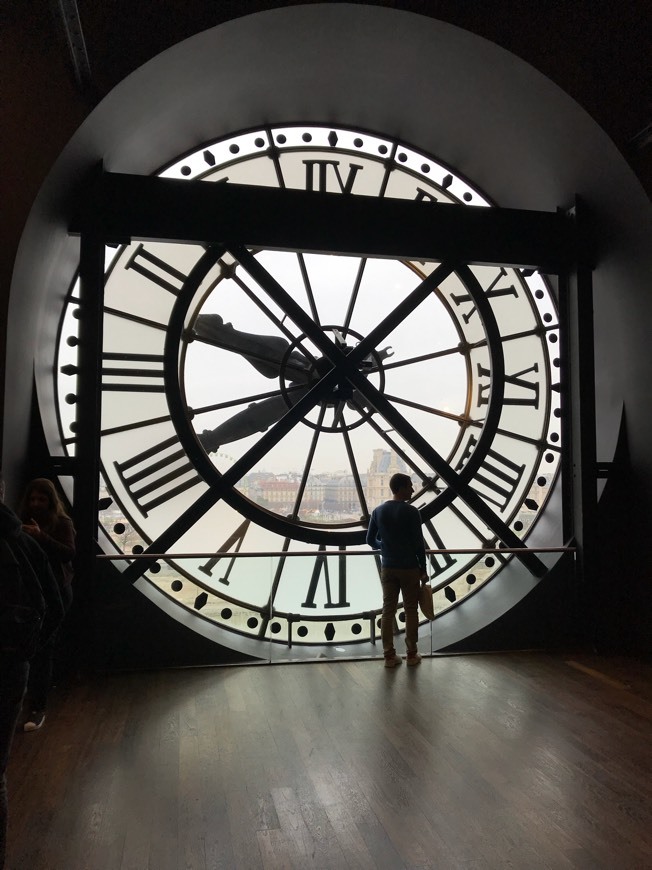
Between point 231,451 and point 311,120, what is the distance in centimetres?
228

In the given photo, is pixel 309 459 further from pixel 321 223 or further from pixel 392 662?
pixel 321 223

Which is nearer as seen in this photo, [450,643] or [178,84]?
[178,84]

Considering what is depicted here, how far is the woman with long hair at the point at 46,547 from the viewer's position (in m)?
2.84

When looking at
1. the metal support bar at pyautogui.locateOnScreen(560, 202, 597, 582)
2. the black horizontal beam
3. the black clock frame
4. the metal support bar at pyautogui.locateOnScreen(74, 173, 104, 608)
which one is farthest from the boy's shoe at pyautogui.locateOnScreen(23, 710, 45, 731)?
the metal support bar at pyautogui.locateOnScreen(560, 202, 597, 582)

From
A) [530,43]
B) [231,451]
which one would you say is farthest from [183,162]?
[530,43]

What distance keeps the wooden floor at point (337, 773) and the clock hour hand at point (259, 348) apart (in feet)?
5.98

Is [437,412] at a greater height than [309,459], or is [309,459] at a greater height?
[437,412]

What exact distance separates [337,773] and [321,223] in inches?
116

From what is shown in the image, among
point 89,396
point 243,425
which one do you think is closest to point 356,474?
point 243,425

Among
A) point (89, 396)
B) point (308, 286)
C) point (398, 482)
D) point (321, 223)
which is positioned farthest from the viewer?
point (308, 286)

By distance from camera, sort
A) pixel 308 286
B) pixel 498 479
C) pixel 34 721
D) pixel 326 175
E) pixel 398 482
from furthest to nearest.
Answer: pixel 498 479, pixel 326 175, pixel 308 286, pixel 398 482, pixel 34 721

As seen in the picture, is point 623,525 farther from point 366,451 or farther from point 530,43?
point 530,43

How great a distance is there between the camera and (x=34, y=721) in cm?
280

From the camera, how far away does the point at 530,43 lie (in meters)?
3.68
